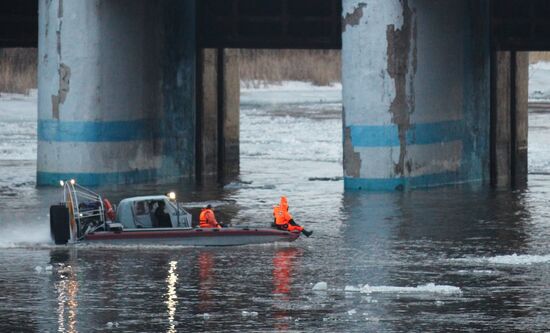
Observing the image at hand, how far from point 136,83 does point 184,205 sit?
582 cm

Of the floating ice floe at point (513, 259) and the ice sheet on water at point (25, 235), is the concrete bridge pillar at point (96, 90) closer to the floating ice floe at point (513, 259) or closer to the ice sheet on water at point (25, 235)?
the ice sheet on water at point (25, 235)

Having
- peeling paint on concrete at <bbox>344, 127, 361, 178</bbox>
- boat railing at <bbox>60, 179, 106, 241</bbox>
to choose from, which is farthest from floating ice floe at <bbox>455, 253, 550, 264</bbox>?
peeling paint on concrete at <bbox>344, 127, 361, 178</bbox>

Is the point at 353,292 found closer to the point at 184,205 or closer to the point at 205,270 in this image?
the point at 205,270

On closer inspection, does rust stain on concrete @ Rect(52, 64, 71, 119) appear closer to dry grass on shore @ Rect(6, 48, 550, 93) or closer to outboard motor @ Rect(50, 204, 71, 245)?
outboard motor @ Rect(50, 204, 71, 245)

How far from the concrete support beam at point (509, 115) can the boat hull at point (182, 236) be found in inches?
769

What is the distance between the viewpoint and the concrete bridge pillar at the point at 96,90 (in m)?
43.5

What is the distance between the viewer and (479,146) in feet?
156

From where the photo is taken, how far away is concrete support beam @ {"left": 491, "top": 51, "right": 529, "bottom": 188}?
50.8 meters

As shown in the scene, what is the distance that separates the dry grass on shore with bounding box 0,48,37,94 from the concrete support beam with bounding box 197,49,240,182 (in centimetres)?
2927

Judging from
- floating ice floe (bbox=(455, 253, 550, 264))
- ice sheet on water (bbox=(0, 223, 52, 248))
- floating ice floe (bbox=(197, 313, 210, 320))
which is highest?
ice sheet on water (bbox=(0, 223, 52, 248))

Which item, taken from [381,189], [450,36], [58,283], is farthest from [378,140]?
[58,283]

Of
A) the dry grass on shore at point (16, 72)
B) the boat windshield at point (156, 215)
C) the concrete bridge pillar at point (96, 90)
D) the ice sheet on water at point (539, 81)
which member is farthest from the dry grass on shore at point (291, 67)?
the boat windshield at point (156, 215)

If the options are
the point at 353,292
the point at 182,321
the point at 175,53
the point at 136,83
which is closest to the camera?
the point at 182,321

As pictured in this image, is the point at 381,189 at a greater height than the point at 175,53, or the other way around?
the point at 175,53
